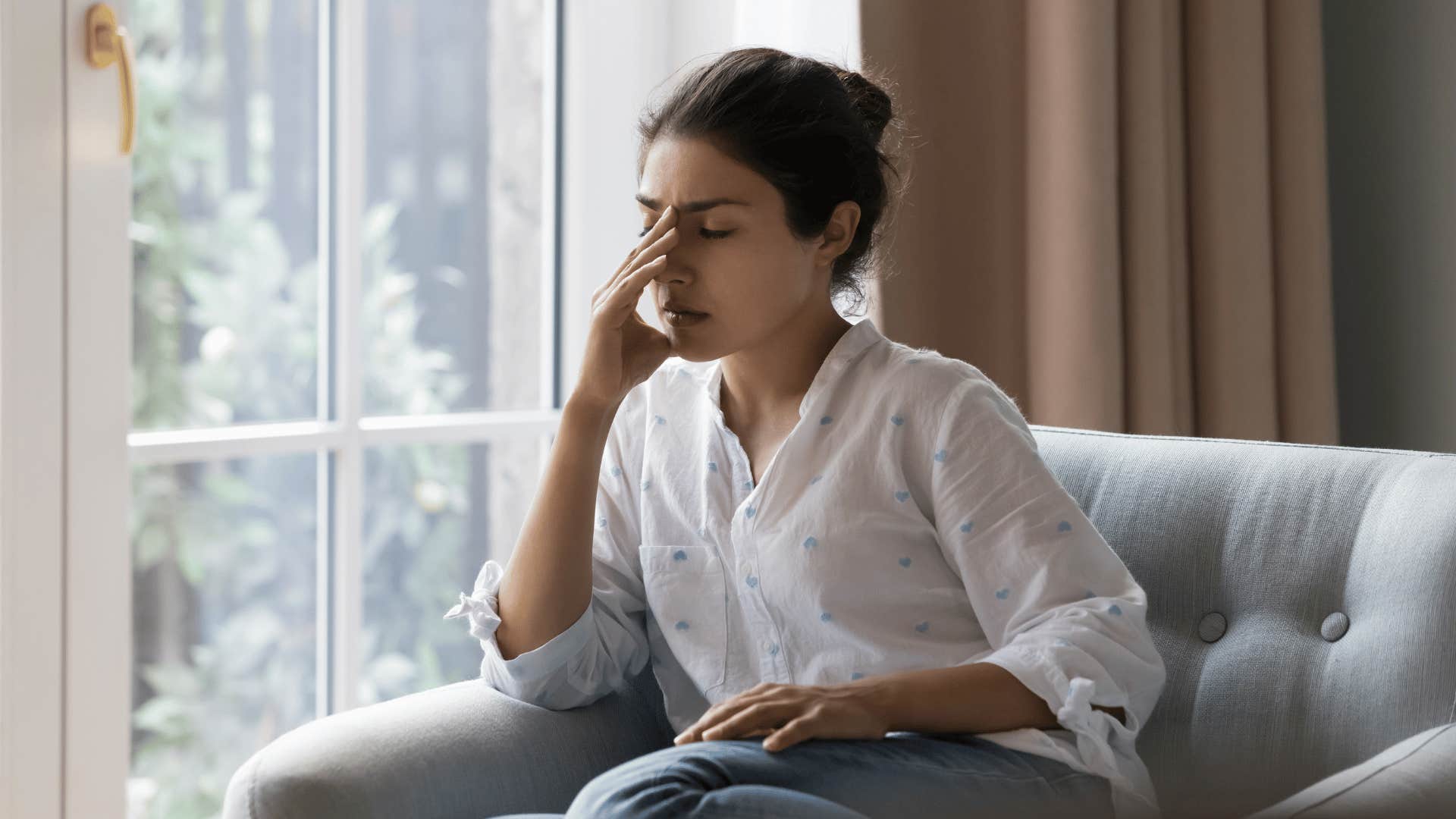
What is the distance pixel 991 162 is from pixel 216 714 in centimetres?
137

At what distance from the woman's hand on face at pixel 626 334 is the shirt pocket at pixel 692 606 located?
171mm

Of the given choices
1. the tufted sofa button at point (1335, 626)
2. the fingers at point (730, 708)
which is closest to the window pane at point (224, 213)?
the fingers at point (730, 708)

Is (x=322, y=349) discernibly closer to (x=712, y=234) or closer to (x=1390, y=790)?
(x=712, y=234)

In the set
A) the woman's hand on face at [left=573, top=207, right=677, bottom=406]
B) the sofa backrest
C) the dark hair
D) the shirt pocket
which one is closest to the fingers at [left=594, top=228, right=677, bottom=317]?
the woman's hand on face at [left=573, top=207, right=677, bottom=406]

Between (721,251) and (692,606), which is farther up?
(721,251)

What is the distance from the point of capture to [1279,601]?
126 centimetres

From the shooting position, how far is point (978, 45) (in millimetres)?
2059

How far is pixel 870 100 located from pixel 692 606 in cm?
55

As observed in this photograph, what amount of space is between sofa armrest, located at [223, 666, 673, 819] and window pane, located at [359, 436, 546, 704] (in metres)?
0.76

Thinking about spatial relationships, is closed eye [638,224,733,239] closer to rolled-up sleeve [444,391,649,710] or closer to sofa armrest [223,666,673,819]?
rolled-up sleeve [444,391,649,710]

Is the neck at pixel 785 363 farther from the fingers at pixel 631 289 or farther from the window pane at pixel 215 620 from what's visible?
the window pane at pixel 215 620

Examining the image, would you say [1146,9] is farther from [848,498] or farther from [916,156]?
[848,498]

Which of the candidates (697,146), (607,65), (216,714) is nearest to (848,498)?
(697,146)

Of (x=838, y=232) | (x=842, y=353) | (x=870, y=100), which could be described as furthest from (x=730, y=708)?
(x=870, y=100)
